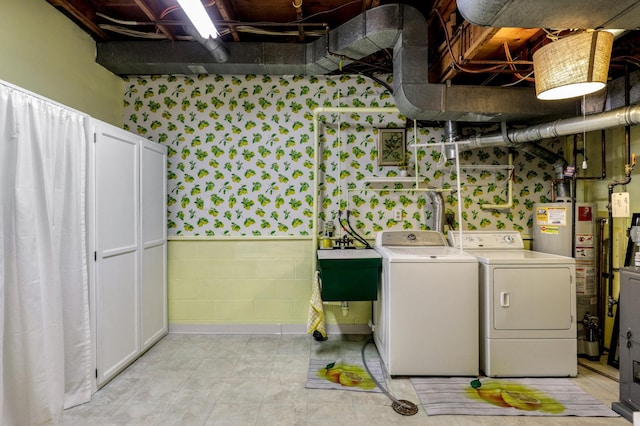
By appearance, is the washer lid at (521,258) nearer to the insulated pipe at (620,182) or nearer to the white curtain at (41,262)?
the insulated pipe at (620,182)

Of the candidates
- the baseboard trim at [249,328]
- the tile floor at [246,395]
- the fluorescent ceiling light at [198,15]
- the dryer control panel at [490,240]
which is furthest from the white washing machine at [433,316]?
the fluorescent ceiling light at [198,15]

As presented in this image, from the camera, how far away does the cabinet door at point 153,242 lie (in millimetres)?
→ 3170

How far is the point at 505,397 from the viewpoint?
2453 mm

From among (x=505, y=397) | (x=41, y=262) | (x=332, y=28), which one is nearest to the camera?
(x=41, y=262)

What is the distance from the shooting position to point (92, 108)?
129 inches

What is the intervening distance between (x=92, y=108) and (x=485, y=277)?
397 centimetres

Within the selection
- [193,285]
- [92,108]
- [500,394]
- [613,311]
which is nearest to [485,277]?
[500,394]

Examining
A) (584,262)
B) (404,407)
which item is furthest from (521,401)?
(584,262)

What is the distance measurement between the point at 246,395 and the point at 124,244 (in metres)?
1.62

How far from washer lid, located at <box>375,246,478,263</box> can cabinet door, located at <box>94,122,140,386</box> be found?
2259 millimetres

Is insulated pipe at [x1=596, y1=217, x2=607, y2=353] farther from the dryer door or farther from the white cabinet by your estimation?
the white cabinet

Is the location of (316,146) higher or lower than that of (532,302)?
higher

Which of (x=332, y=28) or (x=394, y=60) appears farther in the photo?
(x=332, y=28)

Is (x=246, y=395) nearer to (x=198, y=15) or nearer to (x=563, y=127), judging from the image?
(x=198, y=15)
